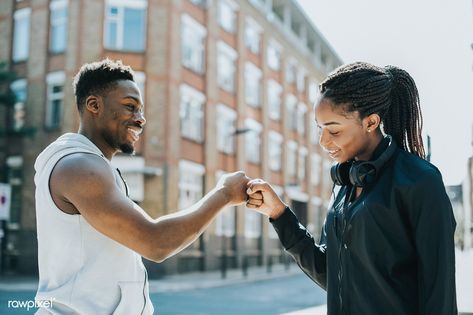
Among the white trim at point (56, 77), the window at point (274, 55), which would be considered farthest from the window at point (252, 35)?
the white trim at point (56, 77)

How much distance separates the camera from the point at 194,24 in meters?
23.4

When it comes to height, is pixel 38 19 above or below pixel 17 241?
above

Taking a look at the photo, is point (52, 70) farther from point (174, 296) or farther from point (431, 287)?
point (431, 287)

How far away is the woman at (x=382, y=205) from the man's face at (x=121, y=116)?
0.77 meters

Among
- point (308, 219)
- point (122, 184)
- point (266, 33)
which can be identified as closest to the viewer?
point (122, 184)

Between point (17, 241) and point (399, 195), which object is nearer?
point (399, 195)

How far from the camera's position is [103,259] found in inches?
76.0

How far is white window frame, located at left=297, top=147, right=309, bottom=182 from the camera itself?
122 ft

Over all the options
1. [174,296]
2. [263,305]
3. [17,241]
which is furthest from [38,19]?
[263,305]

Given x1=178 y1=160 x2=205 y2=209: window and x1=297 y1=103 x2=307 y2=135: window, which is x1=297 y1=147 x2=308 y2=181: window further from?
x1=178 y1=160 x2=205 y2=209: window

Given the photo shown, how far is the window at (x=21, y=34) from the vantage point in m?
22.5

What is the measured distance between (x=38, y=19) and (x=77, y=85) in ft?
70.6

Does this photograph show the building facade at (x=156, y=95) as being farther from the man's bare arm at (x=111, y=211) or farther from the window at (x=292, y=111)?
the man's bare arm at (x=111, y=211)

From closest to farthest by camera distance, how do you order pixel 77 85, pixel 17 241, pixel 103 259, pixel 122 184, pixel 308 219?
pixel 103 259 → pixel 122 184 → pixel 77 85 → pixel 17 241 → pixel 308 219
